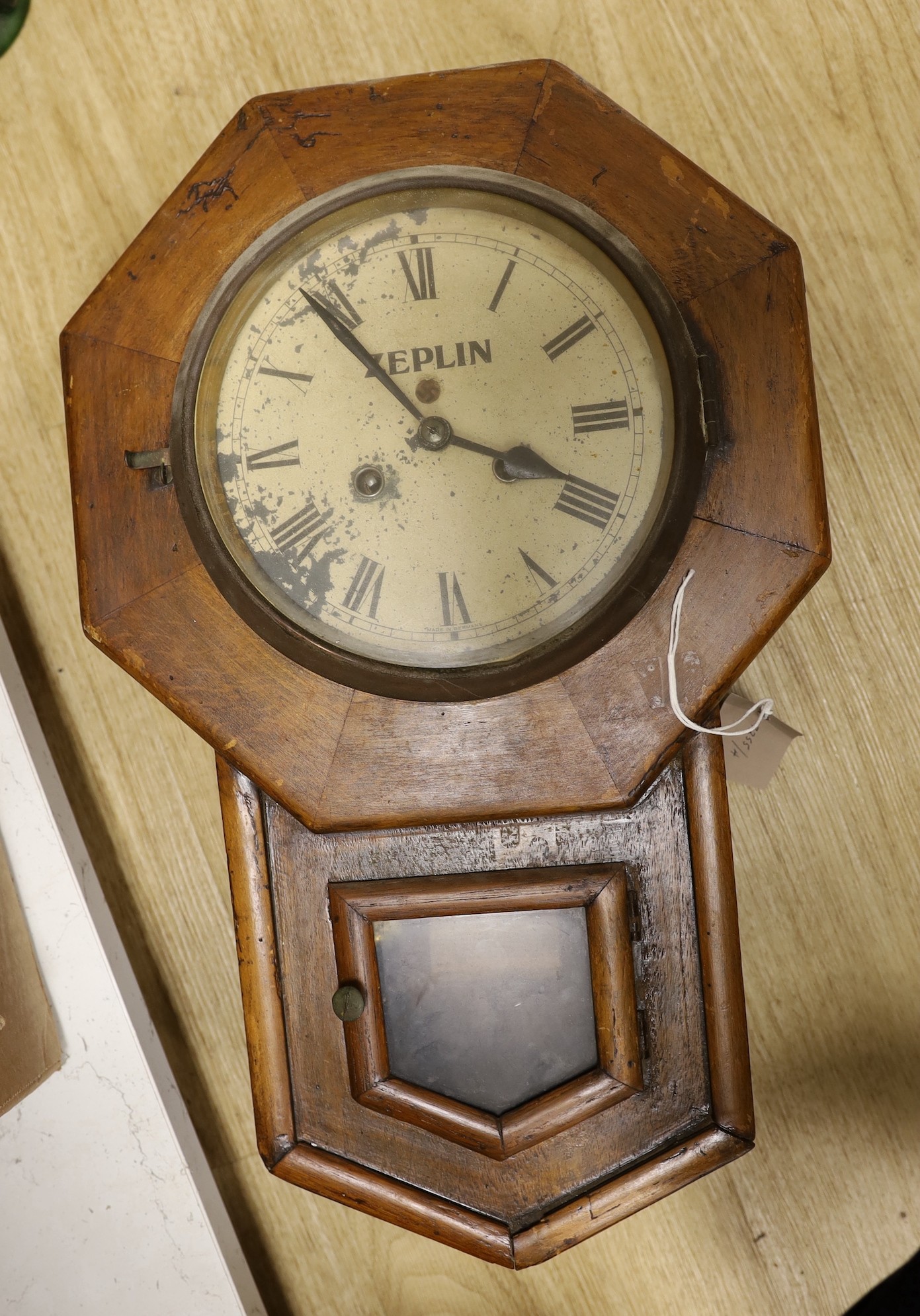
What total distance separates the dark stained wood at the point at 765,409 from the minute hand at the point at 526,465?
118 millimetres

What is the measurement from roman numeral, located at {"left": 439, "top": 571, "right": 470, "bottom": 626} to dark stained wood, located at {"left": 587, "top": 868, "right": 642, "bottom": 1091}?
0.84 ft

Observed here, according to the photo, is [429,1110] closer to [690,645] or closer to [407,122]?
[690,645]

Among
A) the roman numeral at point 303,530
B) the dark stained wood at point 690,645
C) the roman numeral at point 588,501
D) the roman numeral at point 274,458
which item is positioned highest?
the roman numeral at point 274,458

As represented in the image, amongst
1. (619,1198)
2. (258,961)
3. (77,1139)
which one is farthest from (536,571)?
(77,1139)

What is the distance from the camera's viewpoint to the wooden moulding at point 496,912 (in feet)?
2.75

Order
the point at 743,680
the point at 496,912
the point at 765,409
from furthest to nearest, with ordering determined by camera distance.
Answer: the point at 743,680
the point at 496,912
the point at 765,409

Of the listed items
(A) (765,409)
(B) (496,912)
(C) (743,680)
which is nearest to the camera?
(A) (765,409)

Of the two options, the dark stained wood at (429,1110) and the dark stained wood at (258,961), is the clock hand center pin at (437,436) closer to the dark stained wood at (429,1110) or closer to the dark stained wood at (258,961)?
the dark stained wood at (258,961)

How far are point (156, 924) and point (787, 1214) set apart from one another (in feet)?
2.68

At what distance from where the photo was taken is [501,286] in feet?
2.56

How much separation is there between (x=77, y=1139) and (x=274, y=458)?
2.82 feet

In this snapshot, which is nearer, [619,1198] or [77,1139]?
[619,1198]

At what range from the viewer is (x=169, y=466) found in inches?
31.4

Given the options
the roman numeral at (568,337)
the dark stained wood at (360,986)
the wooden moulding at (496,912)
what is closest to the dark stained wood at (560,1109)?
the wooden moulding at (496,912)
